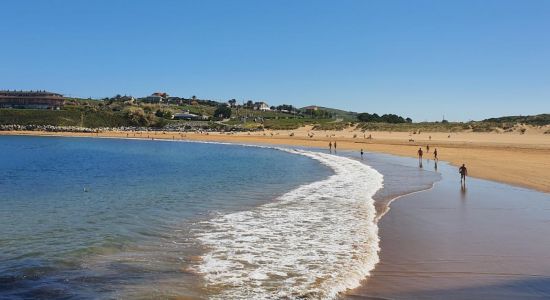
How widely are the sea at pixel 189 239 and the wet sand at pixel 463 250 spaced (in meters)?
0.57

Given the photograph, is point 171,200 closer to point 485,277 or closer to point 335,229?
point 335,229

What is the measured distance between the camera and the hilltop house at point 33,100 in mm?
162875

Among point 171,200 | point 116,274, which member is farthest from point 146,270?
point 171,200

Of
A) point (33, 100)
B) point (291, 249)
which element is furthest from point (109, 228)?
point (33, 100)

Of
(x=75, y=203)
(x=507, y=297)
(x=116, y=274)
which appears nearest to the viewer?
(x=507, y=297)

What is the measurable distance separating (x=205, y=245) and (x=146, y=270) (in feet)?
7.62

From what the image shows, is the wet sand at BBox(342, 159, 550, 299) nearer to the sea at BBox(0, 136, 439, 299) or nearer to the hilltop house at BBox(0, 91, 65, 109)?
the sea at BBox(0, 136, 439, 299)

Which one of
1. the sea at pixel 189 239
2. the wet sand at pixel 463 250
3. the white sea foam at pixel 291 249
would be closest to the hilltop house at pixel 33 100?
the sea at pixel 189 239

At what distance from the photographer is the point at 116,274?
29.7 feet

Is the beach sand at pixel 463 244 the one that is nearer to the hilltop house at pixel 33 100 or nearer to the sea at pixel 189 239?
the sea at pixel 189 239

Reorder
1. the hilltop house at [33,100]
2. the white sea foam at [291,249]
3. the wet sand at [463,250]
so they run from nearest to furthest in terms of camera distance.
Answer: the wet sand at [463,250] → the white sea foam at [291,249] → the hilltop house at [33,100]

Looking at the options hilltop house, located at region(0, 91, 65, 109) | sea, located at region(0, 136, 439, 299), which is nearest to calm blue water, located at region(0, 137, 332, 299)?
sea, located at region(0, 136, 439, 299)

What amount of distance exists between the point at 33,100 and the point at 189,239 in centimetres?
17328

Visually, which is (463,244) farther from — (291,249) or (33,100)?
(33,100)
